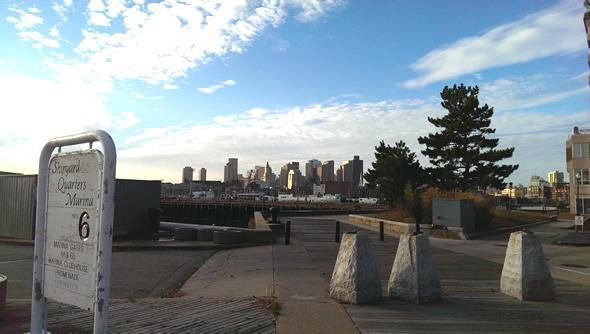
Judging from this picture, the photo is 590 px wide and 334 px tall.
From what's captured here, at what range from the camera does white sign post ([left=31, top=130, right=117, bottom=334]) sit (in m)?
4.33

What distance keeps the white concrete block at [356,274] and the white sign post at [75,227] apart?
4238mm

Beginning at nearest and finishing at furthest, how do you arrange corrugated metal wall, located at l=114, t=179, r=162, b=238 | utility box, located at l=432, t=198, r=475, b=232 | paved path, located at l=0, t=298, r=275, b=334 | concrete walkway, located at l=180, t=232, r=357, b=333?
paved path, located at l=0, t=298, r=275, b=334, concrete walkway, located at l=180, t=232, r=357, b=333, corrugated metal wall, located at l=114, t=179, r=162, b=238, utility box, located at l=432, t=198, r=475, b=232

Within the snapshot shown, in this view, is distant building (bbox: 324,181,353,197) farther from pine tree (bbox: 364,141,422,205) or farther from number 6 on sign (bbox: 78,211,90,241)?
number 6 on sign (bbox: 78,211,90,241)

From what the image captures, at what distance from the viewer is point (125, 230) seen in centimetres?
2156

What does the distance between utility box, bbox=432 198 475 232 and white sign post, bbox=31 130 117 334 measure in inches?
782

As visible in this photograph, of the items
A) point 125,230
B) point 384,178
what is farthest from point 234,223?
point 125,230

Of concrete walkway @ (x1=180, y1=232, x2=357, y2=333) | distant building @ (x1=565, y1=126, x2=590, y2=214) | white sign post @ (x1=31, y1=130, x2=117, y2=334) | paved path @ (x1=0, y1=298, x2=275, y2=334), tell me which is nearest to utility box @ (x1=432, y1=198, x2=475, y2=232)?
concrete walkway @ (x1=180, y1=232, x2=357, y2=333)

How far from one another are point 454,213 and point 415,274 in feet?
51.2

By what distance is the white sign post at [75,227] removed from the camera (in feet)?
14.2

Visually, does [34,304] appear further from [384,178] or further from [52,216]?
[384,178]

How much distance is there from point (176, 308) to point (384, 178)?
3220 centimetres

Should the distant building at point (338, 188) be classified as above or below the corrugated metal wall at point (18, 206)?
above

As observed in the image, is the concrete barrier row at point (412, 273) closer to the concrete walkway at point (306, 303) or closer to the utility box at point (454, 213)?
the concrete walkway at point (306, 303)

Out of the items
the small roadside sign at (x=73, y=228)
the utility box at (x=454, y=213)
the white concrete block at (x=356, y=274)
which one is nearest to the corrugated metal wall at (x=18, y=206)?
the white concrete block at (x=356, y=274)
